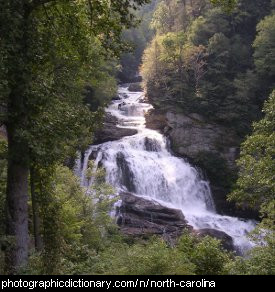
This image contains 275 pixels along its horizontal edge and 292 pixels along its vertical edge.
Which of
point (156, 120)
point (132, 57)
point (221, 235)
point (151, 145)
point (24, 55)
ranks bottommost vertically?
point (221, 235)

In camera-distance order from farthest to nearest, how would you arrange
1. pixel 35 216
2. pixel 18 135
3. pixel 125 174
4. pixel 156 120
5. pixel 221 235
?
1. pixel 156 120
2. pixel 125 174
3. pixel 221 235
4. pixel 35 216
5. pixel 18 135

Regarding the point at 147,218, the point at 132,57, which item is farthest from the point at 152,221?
the point at 132,57

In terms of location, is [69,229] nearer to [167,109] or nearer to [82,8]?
[82,8]

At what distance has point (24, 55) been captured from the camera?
31.7 feet

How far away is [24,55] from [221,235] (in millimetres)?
19067

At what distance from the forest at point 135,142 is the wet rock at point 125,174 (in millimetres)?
73

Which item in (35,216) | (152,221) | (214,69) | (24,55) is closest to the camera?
(24,55)

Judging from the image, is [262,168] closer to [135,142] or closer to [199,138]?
[135,142]

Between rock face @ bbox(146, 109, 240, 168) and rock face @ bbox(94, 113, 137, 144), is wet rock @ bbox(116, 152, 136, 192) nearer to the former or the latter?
rock face @ bbox(94, 113, 137, 144)

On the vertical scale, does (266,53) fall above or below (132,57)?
below

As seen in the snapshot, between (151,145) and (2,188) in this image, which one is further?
(151,145)

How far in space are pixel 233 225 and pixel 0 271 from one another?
66.9ft

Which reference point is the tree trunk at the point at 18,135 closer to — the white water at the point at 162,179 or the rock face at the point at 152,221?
the rock face at the point at 152,221
